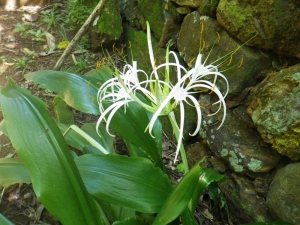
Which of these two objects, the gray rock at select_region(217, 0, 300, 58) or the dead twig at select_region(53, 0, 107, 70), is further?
the dead twig at select_region(53, 0, 107, 70)

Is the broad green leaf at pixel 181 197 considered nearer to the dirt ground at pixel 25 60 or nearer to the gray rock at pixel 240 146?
the gray rock at pixel 240 146

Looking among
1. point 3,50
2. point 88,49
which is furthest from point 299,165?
point 3,50

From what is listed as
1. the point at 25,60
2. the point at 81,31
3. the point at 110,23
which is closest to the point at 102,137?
the point at 81,31

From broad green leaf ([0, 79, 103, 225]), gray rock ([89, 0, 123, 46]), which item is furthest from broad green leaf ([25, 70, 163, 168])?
gray rock ([89, 0, 123, 46])

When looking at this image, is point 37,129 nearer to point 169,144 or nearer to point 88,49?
point 169,144

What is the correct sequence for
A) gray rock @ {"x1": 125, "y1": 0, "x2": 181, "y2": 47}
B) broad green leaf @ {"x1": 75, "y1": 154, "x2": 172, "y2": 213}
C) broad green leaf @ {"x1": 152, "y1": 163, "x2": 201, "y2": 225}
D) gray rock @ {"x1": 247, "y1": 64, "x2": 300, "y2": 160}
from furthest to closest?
A: gray rock @ {"x1": 125, "y1": 0, "x2": 181, "y2": 47}, gray rock @ {"x1": 247, "y1": 64, "x2": 300, "y2": 160}, broad green leaf @ {"x1": 75, "y1": 154, "x2": 172, "y2": 213}, broad green leaf @ {"x1": 152, "y1": 163, "x2": 201, "y2": 225}

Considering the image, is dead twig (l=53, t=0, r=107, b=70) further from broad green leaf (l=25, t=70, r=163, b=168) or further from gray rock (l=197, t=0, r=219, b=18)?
gray rock (l=197, t=0, r=219, b=18)
